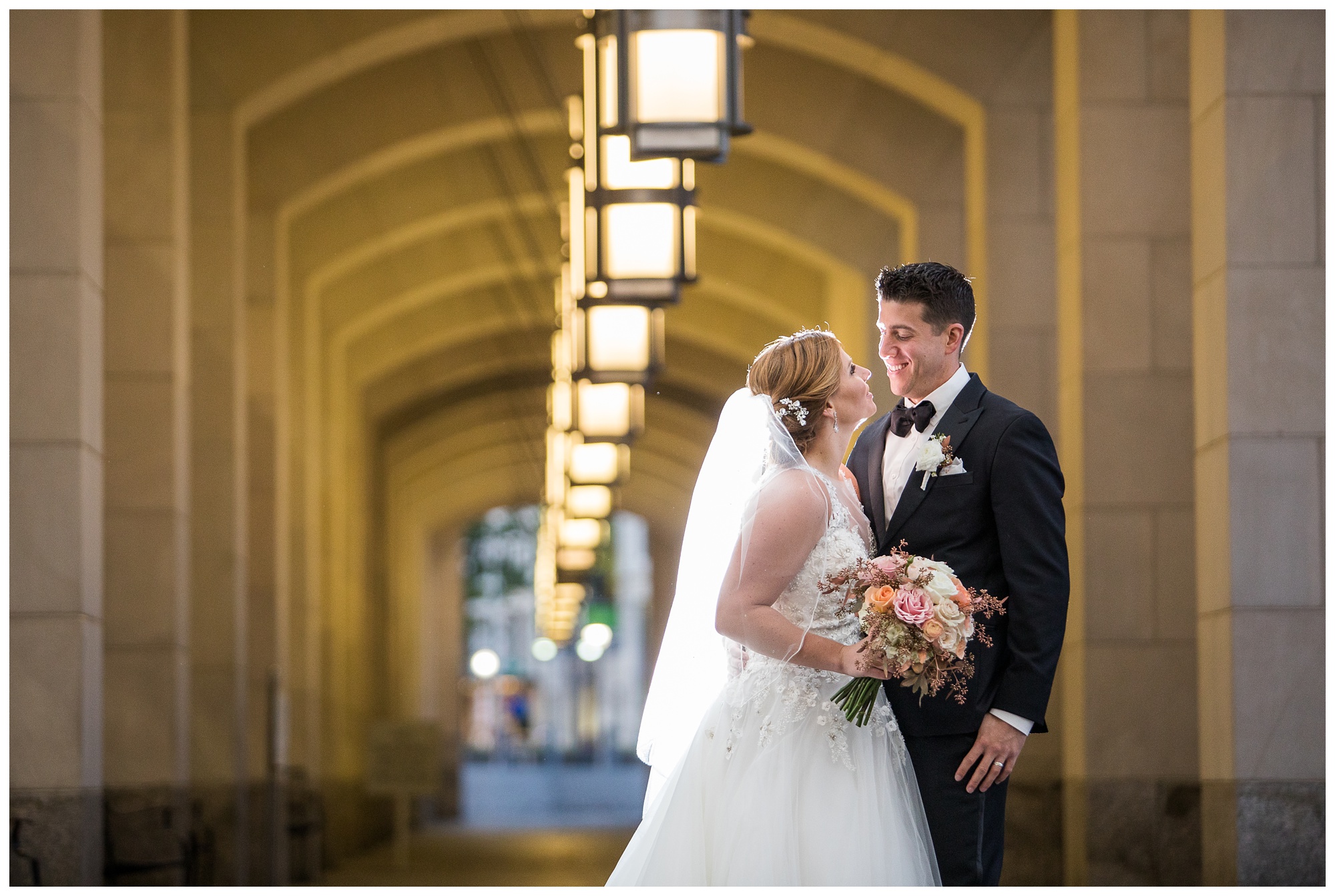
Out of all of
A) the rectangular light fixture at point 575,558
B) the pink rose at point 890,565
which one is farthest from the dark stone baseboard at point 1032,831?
the rectangular light fixture at point 575,558

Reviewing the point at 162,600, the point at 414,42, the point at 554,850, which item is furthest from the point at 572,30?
the point at 554,850

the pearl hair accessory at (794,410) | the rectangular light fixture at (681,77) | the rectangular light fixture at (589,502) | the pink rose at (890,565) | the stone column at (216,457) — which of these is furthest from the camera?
the rectangular light fixture at (589,502)

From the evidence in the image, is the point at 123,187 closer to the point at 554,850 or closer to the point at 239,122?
the point at 239,122

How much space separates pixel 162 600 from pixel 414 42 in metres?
5.32

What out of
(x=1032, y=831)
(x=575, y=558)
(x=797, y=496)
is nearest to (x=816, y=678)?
(x=797, y=496)

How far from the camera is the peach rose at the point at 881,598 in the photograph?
4.55 m

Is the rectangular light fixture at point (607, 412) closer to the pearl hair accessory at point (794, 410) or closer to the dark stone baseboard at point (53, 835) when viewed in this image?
the dark stone baseboard at point (53, 835)

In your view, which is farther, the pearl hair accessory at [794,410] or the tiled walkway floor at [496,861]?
the tiled walkway floor at [496,861]

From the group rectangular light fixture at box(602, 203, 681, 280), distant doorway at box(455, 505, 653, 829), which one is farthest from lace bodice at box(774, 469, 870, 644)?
distant doorway at box(455, 505, 653, 829)

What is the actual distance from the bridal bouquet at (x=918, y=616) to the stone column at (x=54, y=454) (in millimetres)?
4786

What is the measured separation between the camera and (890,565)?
462cm

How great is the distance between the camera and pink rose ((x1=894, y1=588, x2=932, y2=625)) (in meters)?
4.49

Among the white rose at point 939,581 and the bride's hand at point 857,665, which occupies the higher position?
the white rose at point 939,581

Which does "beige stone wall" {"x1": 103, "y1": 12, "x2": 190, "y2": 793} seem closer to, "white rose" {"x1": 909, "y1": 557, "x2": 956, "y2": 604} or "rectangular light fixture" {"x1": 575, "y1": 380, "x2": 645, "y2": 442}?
"rectangular light fixture" {"x1": 575, "y1": 380, "x2": 645, "y2": 442}
